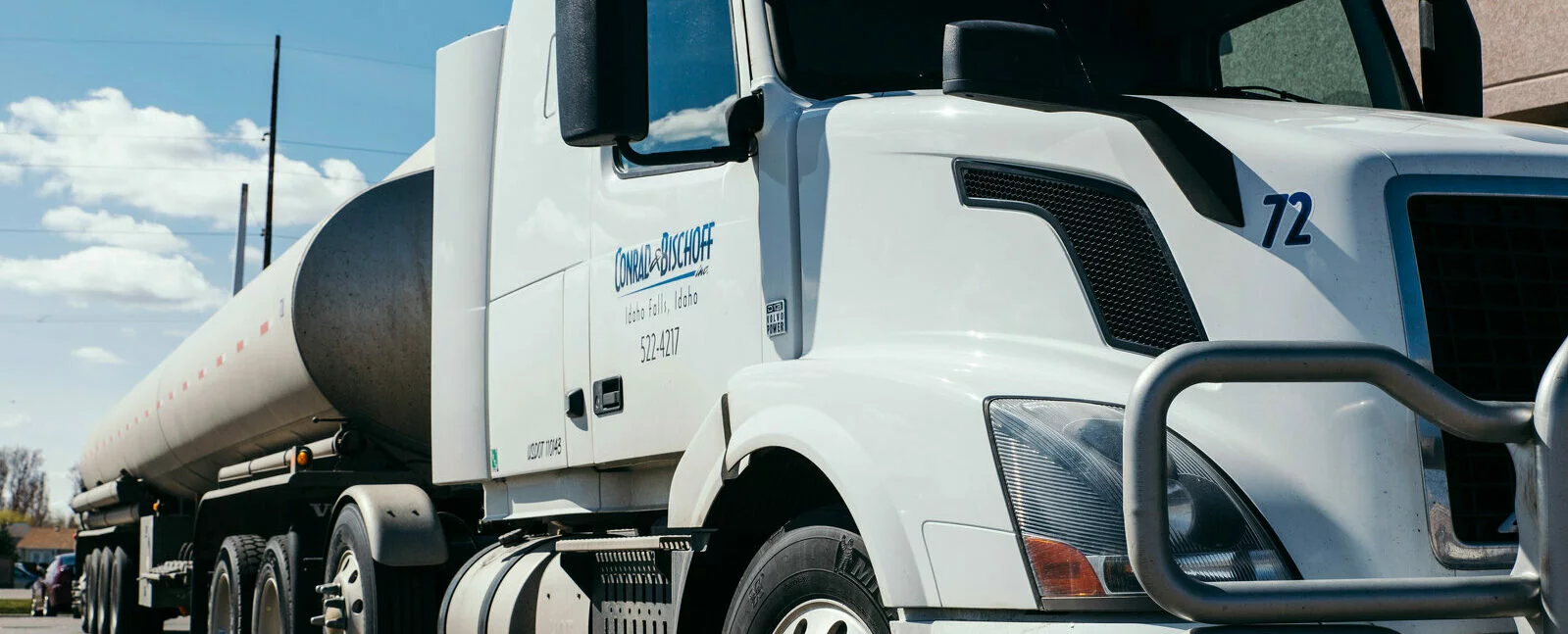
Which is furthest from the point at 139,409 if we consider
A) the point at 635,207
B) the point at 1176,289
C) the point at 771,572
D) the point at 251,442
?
the point at 1176,289

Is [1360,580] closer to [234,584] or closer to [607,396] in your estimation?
[607,396]

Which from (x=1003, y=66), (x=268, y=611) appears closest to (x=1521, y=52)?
(x=1003, y=66)

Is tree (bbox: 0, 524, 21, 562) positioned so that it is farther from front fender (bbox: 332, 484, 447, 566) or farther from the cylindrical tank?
front fender (bbox: 332, 484, 447, 566)

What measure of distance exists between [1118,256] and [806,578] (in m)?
1.04

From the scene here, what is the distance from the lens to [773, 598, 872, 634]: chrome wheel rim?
343 cm

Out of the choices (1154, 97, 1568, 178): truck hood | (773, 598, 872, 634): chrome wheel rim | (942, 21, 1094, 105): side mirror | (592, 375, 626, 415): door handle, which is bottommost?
(773, 598, 872, 634): chrome wheel rim

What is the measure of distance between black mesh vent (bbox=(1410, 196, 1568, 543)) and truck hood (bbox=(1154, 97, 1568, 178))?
7 centimetres

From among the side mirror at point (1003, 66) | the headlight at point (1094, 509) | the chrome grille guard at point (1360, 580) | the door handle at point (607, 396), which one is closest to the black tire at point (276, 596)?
the door handle at point (607, 396)

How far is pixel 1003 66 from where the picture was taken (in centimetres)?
357

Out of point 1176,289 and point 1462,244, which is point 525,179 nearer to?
point 1176,289

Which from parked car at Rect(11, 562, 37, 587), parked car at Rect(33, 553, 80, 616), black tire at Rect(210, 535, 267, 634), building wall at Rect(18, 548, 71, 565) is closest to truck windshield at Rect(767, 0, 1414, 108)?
black tire at Rect(210, 535, 267, 634)

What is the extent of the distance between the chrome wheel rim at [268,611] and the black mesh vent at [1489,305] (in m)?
7.17

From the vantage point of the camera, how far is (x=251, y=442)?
32.7 feet

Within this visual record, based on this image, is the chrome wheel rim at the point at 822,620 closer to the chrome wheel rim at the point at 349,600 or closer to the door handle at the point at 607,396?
the door handle at the point at 607,396
